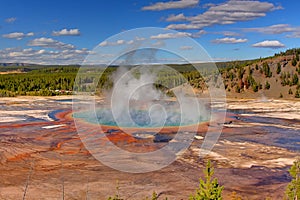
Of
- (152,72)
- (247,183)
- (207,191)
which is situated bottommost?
(247,183)

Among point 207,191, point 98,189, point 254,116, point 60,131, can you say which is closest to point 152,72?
point 60,131

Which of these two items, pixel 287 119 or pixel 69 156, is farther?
pixel 287 119

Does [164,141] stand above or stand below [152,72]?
below

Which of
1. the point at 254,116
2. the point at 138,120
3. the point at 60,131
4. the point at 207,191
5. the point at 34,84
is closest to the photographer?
the point at 207,191

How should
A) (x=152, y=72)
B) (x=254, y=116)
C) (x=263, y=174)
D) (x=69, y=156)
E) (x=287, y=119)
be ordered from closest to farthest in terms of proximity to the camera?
1. (x=263, y=174)
2. (x=69, y=156)
3. (x=152, y=72)
4. (x=287, y=119)
5. (x=254, y=116)

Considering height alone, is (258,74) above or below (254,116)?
above

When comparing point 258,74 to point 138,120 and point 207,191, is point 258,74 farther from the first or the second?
point 207,191

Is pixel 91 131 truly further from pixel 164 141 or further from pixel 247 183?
pixel 247 183

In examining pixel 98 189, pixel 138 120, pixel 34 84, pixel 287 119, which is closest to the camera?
pixel 98 189

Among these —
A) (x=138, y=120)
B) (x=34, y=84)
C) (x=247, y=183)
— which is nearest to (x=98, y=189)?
(x=247, y=183)
